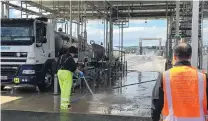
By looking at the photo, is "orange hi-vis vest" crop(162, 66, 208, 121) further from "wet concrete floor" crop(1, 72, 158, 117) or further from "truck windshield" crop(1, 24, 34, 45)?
"truck windshield" crop(1, 24, 34, 45)

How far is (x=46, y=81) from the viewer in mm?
12445

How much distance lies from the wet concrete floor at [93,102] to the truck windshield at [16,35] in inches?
74.4

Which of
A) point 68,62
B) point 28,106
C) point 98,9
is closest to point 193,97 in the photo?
point 68,62

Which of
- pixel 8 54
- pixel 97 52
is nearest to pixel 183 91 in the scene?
pixel 8 54

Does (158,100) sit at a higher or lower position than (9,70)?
higher

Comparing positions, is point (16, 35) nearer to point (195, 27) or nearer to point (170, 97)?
point (195, 27)

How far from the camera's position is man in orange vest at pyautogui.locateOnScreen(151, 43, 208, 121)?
3.04 meters

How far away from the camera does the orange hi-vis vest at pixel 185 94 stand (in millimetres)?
3035

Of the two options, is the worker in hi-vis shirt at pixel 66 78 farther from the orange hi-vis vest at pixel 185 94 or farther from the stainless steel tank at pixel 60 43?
the orange hi-vis vest at pixel 185 94

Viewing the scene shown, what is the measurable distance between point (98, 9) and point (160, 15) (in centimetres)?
434

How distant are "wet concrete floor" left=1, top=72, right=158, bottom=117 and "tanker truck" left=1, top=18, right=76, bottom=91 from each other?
2.04 feet

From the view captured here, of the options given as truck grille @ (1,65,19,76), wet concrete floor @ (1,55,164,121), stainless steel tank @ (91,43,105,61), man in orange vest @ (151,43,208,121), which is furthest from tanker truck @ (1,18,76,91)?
man in orange vest @ (151,43,208,121)

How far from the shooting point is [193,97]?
304 centimetres

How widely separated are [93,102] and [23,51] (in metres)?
3.48
